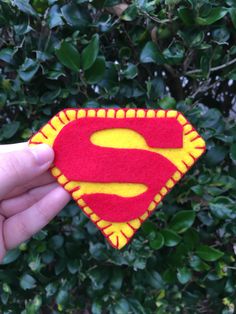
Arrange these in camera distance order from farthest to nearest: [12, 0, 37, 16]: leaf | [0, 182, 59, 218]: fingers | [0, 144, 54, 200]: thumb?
[0, 182, 59, 218]: fingers → [12, 0, 37, 16]: leaf → [0, 144, 54, 200]: thumb

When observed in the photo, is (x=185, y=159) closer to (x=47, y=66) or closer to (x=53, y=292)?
(x=47, y=66)

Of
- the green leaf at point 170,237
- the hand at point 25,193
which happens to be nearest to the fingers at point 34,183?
the hand at point 25,193

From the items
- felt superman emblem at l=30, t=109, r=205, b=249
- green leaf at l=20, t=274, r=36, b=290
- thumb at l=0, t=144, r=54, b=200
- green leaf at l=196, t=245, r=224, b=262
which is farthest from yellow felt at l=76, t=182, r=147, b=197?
green leaf at l=20, t=274, r=36, b=290

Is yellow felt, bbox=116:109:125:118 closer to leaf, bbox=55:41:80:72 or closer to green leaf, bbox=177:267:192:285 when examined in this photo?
leaf, bbox=55:41:80:72

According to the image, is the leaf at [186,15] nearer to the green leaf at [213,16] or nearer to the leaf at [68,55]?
the green leaf at [213,16]

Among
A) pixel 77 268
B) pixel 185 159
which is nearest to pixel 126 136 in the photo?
pixel 185 159

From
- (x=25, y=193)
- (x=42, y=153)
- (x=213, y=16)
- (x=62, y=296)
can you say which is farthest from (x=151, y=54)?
(x=62, y=296)
